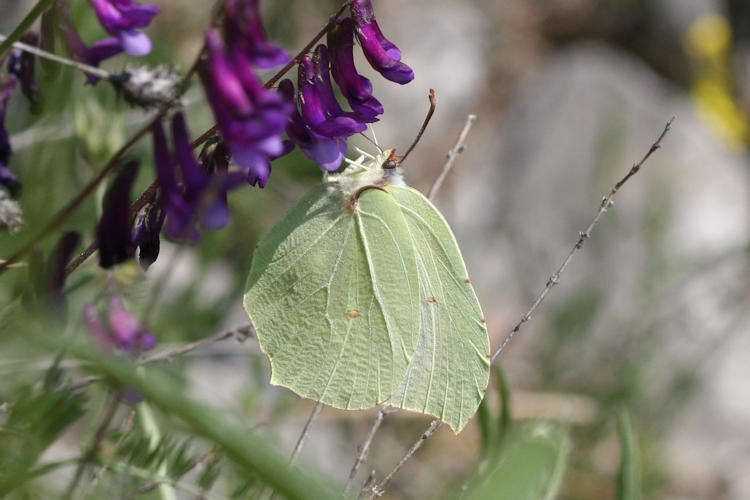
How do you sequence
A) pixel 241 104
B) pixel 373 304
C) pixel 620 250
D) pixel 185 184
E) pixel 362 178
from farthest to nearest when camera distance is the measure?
pixel 620 250 → pixel 373 304 → pixel 362 178 → pixel 185 184 → pixel 241 104

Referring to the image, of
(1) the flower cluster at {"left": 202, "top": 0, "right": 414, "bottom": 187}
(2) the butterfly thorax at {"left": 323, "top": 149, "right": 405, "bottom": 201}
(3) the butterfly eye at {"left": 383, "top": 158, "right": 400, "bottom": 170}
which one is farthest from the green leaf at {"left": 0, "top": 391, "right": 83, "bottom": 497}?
(3) the butterfly eye at {"left": 383, "top": 158, "right": 400, "bottom": 170}

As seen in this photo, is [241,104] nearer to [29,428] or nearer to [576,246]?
[29,428]

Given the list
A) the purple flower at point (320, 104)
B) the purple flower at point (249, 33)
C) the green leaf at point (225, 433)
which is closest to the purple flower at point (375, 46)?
the purple flower at point (320, 104)

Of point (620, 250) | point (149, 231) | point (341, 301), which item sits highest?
point (149, 231)

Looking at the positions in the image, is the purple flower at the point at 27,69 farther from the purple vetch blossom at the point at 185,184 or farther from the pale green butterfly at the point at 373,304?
the pale green butterfly at the point at 373,304

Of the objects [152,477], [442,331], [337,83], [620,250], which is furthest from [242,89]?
[620,250]

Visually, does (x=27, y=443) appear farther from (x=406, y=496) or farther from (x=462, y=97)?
(x=462, y=97)

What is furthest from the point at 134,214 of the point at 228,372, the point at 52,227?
the point at 228,372
